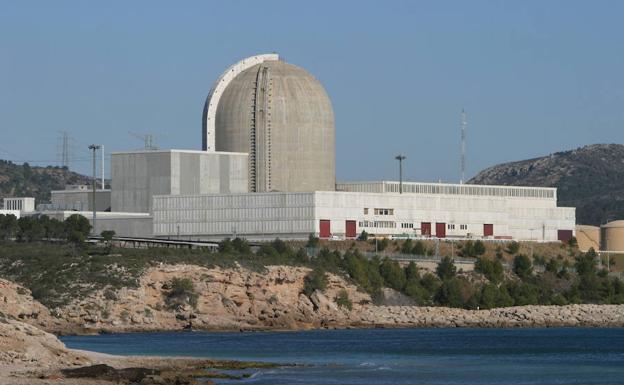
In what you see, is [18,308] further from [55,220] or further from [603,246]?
[603,246]

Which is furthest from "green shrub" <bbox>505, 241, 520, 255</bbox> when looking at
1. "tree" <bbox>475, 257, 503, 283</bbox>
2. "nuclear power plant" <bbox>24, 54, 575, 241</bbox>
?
"tree" <bbox>475, 257, 503, 283</bbox>

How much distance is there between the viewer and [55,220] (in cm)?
15588

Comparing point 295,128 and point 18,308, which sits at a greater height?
point 295,128

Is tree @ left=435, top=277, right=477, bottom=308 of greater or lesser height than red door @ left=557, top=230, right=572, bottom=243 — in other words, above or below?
below

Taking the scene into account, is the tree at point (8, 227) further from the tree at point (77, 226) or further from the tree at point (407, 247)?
the tree at point (407, 247)

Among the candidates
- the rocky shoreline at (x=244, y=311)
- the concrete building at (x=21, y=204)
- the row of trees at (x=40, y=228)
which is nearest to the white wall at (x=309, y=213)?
the row of trees at (x=40, y=228)

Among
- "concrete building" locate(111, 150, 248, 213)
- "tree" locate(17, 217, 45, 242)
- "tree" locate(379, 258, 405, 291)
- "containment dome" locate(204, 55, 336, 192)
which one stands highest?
"containment dome" locate(204, 55, 336, 192)

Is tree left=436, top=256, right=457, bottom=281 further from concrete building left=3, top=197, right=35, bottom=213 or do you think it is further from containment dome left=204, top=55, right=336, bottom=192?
concrete building left=3, top=197, right=35, bottom=213

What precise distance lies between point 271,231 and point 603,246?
44.8 m

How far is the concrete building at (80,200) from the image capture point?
182250 mm

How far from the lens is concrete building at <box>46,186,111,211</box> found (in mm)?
182250

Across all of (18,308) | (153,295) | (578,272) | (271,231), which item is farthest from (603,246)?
(18,308)

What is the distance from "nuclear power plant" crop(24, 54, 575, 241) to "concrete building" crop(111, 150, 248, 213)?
0.33 ft

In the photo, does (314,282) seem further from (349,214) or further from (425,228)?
(425,228)
